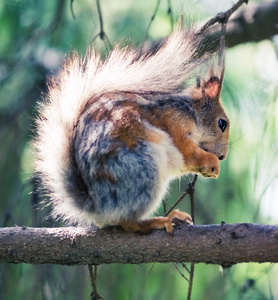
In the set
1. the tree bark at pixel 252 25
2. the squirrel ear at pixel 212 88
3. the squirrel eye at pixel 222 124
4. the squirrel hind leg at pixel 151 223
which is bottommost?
the squirrel hind leg at pixel 151 223

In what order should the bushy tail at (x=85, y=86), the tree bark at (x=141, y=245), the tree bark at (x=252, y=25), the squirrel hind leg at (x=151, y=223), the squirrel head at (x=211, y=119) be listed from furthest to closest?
the tree bark at (x=252, y=25), the squirrel head at (x=211, y=119), the bushy tail at (x=85, y=86), the squirrel hind leg at (x=151, y=223), the tree bark at (x=141, y=245)

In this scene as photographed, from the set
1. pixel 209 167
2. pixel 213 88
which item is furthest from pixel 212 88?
pixel 209 167

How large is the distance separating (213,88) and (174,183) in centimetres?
60

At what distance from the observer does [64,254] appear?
5.66 ft

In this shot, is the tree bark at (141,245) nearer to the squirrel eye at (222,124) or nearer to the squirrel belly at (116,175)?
the squirrel belly at (116,175)

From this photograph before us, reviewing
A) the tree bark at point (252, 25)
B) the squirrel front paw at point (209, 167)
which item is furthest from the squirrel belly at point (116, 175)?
the tree bark at point (252, 25)

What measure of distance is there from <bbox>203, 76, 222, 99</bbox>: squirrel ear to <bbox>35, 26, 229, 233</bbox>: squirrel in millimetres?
71

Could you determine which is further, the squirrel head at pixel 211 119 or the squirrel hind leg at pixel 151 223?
the squirrel head at pixel 211 119

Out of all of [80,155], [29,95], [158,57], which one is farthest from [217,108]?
[29,95]

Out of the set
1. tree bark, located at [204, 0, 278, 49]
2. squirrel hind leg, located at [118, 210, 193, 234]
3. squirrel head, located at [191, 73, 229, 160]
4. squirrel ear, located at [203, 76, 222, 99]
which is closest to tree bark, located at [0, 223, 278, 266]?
squirrel hind leg, located at [118, 210, 193, 234]

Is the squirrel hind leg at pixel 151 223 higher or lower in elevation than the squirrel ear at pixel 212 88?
lower

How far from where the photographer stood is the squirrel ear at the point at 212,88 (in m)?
2.18

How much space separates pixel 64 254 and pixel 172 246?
32 cm

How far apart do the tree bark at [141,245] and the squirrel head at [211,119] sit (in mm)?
513
